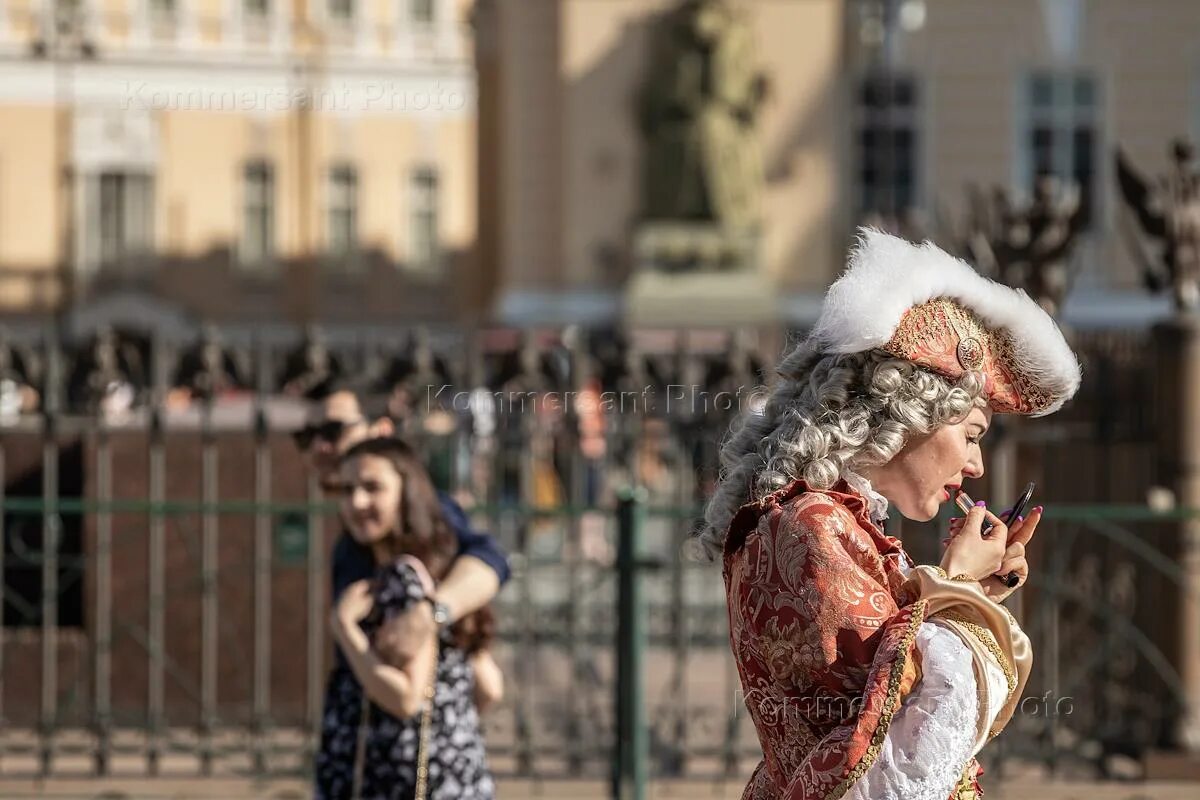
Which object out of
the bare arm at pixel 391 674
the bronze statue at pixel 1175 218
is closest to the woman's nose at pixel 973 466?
the bare arm at pixel 391 674

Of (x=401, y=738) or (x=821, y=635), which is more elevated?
(x=821, y=635)

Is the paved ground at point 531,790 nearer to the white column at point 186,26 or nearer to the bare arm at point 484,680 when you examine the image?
the bare arm at point 484,680

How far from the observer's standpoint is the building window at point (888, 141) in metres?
21.5

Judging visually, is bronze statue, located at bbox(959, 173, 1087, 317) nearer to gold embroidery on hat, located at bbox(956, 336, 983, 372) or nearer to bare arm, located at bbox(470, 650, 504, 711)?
bare arm, located at bbox(470, 650, 504, 711)

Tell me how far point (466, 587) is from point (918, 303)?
5.81 ft

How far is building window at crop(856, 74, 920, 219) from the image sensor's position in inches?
848

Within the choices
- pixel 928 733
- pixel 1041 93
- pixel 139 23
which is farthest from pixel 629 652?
pixel 139 23

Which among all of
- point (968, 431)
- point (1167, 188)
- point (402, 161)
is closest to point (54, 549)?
point (1167, 188)

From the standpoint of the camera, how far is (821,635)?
2.58 metres

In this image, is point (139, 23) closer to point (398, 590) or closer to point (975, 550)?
point (398, 590)

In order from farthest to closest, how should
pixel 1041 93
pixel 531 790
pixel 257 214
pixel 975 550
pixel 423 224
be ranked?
pixel 423 224
pixel 257 214
pixel 1041 93
pixel 531 790
pixel 975 550

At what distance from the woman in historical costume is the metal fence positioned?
4390 mm

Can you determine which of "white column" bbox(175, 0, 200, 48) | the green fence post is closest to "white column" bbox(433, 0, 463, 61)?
"white column" bbox(175, 0, 200, 48)

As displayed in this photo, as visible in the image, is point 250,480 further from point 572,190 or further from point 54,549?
point 572,190
